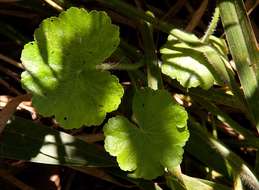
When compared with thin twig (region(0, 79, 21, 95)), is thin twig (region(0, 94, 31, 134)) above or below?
above

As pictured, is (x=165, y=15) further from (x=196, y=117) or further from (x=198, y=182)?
(x=198, y=182)

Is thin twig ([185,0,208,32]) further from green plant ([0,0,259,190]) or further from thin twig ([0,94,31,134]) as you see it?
thin twig ([0,94,31,134])

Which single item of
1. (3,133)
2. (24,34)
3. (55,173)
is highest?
(24,34)

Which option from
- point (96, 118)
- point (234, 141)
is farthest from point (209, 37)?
point (96, 118)

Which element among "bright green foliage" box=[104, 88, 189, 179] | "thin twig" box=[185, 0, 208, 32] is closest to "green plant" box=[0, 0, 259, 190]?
"bright green foliage" box=[104, 88, 189, 179]

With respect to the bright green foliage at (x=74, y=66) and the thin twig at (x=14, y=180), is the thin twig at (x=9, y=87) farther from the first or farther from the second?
the bright green foliage at (x=74, y=66)

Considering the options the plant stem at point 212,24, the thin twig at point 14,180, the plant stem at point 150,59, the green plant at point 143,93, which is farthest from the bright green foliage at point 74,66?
the thin twig at point 14,180

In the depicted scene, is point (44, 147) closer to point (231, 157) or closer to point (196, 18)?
point (231, 157)
